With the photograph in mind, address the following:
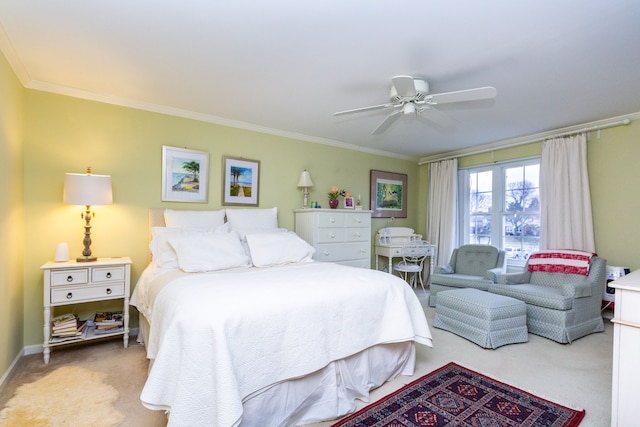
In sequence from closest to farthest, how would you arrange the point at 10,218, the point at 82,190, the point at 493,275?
the point at 10,218 → the point at 82,190 → the point at 493,275

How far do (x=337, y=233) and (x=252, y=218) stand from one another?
1162 millimetres

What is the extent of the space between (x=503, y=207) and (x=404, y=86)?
3.31 meters

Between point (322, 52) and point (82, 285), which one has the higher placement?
point (322, 52)

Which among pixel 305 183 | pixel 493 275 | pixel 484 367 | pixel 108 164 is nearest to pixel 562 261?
pixel 493 275

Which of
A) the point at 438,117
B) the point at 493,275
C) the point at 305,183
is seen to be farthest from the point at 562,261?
the point at 305,183

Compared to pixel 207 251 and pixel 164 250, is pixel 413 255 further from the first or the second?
pixel 164 250

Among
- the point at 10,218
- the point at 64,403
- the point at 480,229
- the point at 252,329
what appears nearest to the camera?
the point at 252,329

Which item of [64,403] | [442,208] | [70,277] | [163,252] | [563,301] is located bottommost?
[64,403]

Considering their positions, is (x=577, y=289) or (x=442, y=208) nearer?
(x=577, y=289)

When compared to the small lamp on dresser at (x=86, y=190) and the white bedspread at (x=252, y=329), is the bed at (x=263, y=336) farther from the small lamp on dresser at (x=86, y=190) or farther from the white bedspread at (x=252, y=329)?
the small lamp on dresser at (x=86, y=190)

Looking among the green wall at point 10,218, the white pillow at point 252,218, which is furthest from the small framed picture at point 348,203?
the green wall at point 10,218

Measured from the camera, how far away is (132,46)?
213cm

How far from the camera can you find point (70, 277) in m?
2.52

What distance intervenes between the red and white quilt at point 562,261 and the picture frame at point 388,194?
2.18 metres
